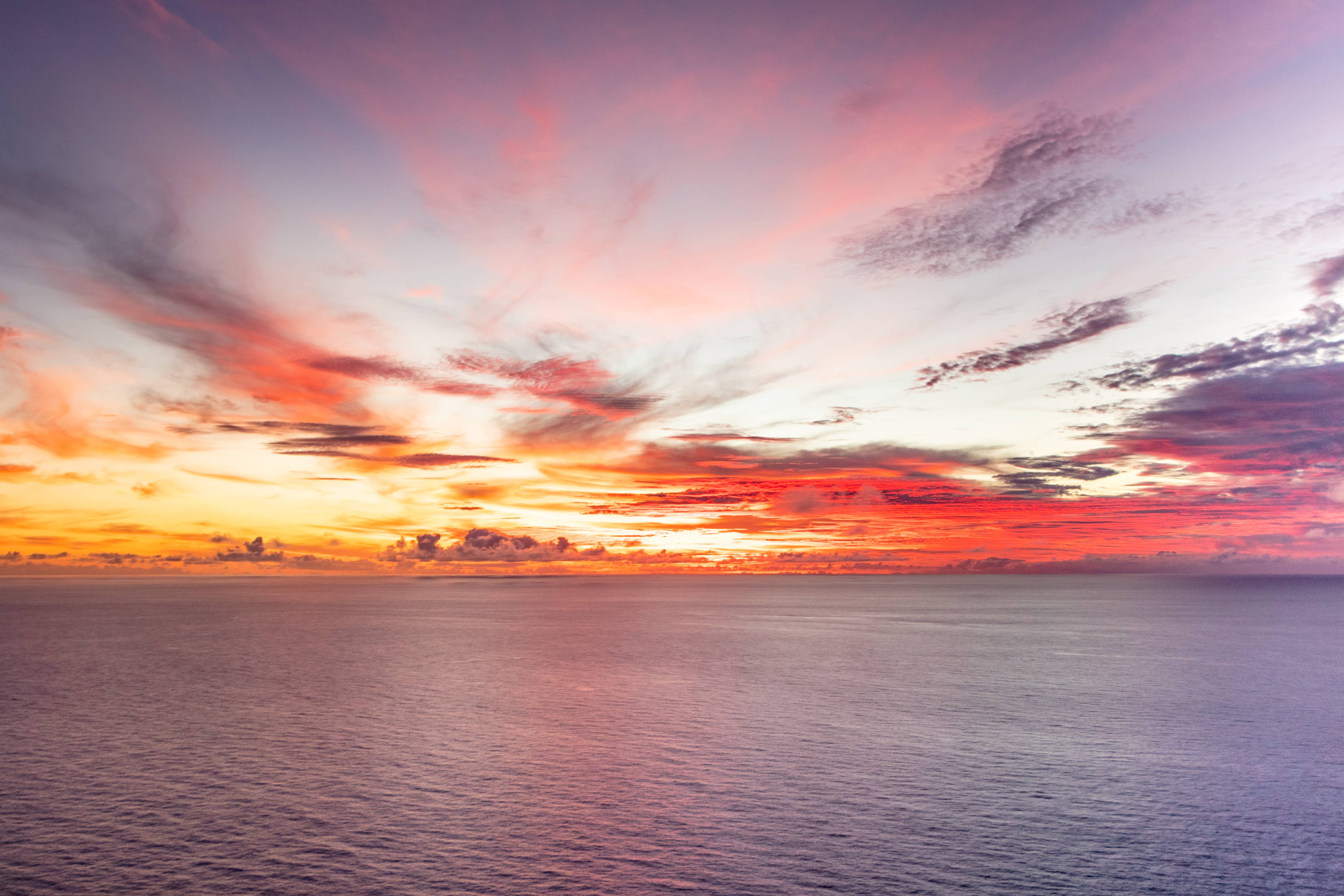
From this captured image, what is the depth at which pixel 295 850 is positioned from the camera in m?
28.8

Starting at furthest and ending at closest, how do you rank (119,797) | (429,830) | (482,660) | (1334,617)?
(1334,617), (482,660), (119,797), (429,830)

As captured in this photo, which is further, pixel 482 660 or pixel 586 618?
pixel 586 618

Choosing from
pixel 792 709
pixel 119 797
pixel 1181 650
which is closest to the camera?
pixel 119 797

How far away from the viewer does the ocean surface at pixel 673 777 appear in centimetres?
2695

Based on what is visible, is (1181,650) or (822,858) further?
(1181,650)

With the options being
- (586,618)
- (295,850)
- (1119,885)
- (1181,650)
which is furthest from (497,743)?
(586,618)

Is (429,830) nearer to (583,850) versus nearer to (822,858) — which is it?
(583,850)

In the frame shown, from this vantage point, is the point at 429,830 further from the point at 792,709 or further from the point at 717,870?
the point at 792,709

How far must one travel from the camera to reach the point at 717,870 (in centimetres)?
2702

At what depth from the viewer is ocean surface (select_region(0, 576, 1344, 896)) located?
2695 cm

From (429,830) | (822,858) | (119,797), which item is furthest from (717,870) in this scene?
(119,797)

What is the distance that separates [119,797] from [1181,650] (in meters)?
111

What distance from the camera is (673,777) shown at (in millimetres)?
38656

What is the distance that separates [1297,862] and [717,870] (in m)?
20.7
